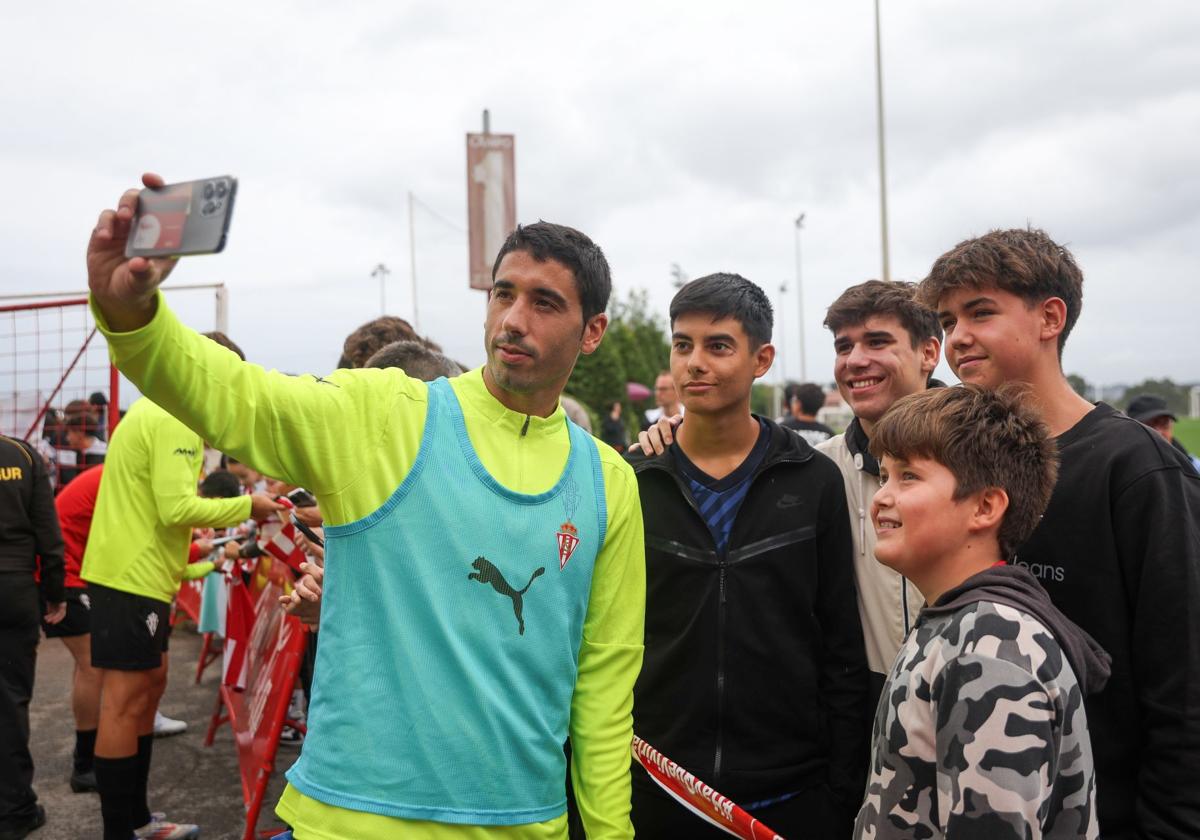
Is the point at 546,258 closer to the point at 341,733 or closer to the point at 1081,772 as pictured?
the point at 341,733

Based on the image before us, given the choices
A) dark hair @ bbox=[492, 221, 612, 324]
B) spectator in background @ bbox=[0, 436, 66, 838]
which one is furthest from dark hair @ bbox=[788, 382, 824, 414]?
dark hair @ bbox=[492, 221, 612, 324]

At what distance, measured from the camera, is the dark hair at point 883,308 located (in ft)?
9.70

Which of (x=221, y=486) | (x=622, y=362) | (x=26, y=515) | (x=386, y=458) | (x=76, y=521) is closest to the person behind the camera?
(x=386, y=458)

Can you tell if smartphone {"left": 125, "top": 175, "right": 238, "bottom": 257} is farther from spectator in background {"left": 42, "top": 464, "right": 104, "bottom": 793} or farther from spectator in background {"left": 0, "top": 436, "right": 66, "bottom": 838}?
spectator in background {"left": 42, "top": 464, "right": 104, "bottom": 793}

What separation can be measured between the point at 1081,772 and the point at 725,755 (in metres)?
1.16

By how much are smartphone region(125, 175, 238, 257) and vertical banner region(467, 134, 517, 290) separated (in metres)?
Result: 5.26

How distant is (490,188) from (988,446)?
217 inches

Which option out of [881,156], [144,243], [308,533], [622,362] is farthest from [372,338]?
[622,362]

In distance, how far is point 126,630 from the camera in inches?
185

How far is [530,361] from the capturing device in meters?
2.17

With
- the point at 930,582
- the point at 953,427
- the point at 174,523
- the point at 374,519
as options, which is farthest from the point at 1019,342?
the point at 174,523

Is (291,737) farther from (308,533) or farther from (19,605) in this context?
(308,533)

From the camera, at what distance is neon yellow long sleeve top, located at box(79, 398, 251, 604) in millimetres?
4816

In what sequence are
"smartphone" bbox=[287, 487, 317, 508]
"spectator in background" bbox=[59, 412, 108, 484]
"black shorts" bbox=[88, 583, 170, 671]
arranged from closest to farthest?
"smartphone" bbox=[287, 487, 317, 508] → "black shorts" bbox=[88, 583, 170, 671] → "spectator in background" bbox=[59, 412, 108, 484]
